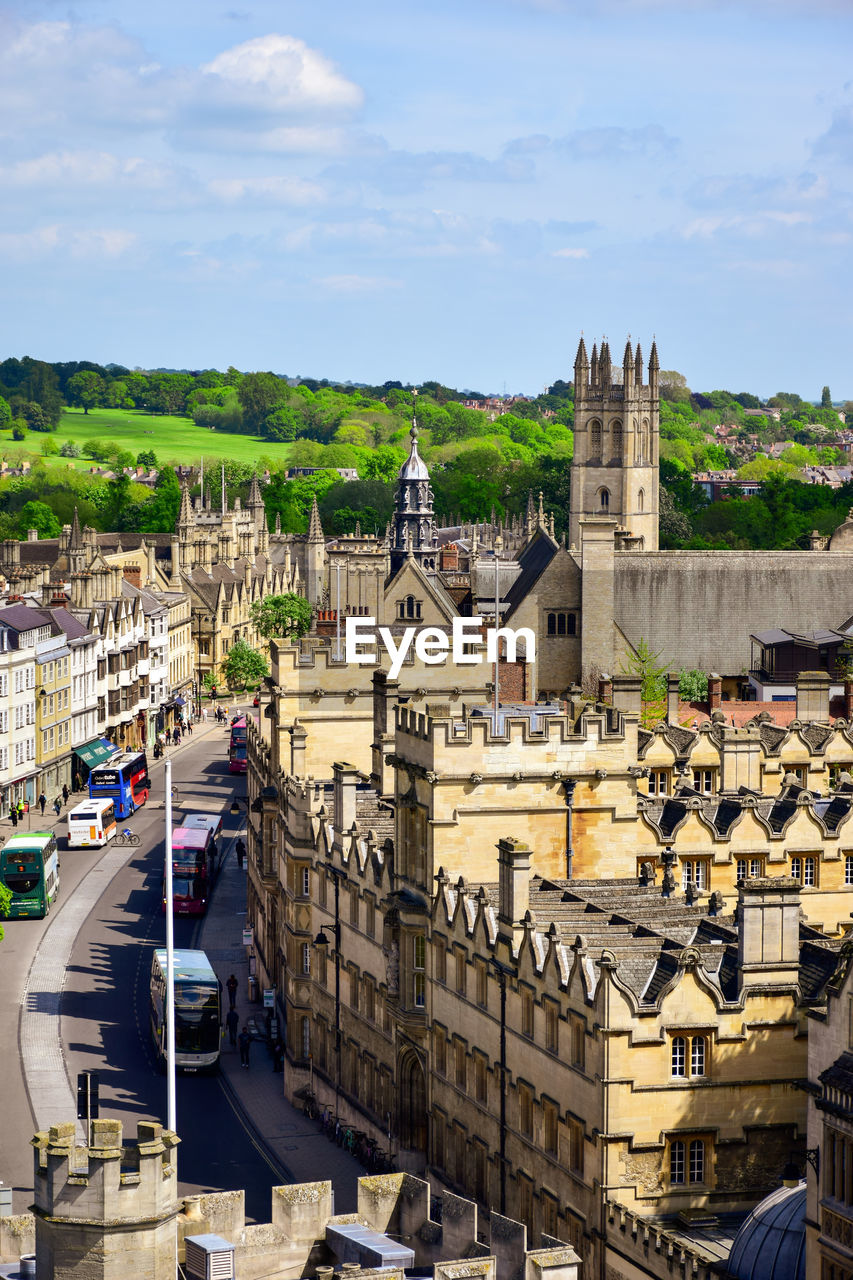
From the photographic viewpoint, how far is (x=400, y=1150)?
70.1 meters

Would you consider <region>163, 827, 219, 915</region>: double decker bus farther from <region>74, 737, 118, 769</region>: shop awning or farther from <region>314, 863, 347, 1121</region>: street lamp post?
<region>74, 737, 118, 769</region>: shop awning

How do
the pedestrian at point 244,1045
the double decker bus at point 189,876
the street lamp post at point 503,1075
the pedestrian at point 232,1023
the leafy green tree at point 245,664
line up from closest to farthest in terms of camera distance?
the street lamp post at point 503,1075 < the pedestrian at point 244,1045 < the pedestrian at point 232,1023 < the double decker bus at point 189,876 < the leafy green tree at point 245,664

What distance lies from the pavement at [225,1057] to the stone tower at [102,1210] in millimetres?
29591

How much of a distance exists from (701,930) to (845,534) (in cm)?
12645

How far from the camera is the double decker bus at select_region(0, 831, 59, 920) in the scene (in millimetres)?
106875

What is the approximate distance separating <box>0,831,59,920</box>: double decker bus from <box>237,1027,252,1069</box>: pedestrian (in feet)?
70.2

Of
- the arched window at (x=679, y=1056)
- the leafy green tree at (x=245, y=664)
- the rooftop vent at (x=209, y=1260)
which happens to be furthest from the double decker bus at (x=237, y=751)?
the rooftop vent at (x=209, y=1260)

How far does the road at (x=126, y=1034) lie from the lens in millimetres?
71250

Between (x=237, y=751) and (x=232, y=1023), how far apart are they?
210 ft

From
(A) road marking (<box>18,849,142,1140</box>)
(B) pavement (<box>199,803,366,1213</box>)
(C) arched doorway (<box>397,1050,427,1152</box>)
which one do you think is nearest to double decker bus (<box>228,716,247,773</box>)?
(A) road marking (<box>18,849,142,1140</box>)

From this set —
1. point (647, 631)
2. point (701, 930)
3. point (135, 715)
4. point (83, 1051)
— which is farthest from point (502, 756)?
point (135, 715)

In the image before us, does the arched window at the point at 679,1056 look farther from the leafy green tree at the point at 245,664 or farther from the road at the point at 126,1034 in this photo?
the leafy green tree at the point at 245,664

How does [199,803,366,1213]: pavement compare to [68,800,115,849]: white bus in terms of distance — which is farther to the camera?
[68,800,115,849]: white bus

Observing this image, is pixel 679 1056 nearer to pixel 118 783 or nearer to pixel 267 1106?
pixel 267 1106
